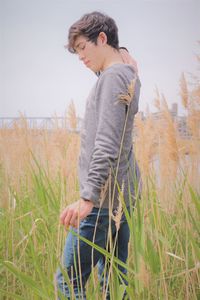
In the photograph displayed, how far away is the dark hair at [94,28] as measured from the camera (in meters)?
0.92

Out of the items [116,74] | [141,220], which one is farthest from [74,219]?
[116,74]

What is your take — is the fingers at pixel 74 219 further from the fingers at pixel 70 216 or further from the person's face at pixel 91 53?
the person's face at pixel 91 53

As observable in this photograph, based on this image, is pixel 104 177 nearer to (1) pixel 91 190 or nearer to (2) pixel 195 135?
(1) pixel 91 190

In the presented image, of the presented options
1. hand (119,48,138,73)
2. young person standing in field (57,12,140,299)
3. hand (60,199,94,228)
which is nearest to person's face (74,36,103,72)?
young person standing in field (57,12,140,299)

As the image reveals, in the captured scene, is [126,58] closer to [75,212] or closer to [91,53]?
[91,53]

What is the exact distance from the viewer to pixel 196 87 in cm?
109

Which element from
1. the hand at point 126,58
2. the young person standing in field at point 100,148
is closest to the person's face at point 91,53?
the young person standing in field at point 100,148

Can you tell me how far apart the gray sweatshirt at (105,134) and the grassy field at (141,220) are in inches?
2.6

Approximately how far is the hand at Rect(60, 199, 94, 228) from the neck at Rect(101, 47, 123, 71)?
332 mm

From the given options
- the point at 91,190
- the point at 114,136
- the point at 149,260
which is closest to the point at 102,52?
the point at 114,136

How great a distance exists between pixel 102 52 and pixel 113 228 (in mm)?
415

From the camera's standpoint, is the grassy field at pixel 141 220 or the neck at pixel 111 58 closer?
the grassy field at pixel 141 220

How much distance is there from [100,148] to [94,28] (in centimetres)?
31

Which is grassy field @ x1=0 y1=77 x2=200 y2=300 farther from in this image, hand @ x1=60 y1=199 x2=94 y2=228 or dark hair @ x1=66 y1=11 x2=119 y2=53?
dark hair @ x1=66 y1=11 x2=119 y2=53
